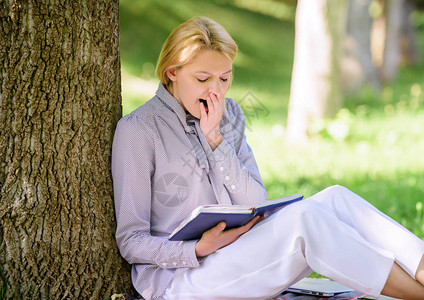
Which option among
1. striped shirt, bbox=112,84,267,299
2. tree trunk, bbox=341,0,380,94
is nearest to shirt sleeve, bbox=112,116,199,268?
striped shirt, bbox=112,84,267,299

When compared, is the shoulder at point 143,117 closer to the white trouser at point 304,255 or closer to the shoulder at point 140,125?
the shoulder at point 140,125

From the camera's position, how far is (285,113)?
10148mm

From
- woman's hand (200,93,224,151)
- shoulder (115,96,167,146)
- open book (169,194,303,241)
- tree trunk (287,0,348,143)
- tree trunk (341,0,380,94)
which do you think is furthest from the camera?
tree trunk (341,0,380,94)

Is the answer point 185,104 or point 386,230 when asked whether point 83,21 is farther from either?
point 386,230

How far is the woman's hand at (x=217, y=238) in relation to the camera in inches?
115

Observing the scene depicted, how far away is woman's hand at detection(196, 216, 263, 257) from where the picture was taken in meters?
2.92

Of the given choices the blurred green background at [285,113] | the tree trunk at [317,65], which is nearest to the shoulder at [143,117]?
the blurred green background at [285,113]

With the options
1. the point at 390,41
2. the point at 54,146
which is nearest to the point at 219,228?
the point at 54,146

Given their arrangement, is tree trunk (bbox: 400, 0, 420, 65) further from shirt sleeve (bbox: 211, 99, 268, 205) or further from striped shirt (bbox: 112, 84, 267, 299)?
striped shirt (bbox: 112, 84, 267, 299)

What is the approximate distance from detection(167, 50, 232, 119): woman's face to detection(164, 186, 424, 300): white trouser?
70 centimetres

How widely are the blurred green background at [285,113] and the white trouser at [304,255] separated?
1753mm

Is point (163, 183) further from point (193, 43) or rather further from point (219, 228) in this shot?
point (193, 43)

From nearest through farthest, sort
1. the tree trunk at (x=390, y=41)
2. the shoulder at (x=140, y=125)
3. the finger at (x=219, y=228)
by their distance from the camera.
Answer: the finger at (x=219, y=228)
the shoulder at (x=140, y=125)
the tree trunk at (x=390, y=41)

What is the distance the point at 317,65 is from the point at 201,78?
4854 mm
